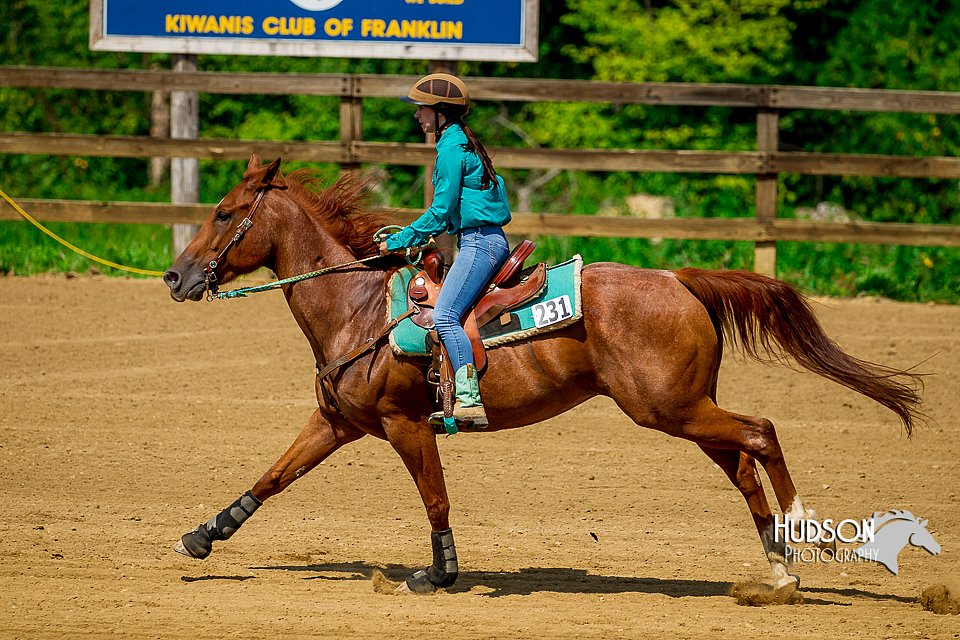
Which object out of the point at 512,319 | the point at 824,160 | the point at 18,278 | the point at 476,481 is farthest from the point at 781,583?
the point at 18,278

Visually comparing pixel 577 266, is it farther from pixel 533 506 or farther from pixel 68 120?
pixel 68 120

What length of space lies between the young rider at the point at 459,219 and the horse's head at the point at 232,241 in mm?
762

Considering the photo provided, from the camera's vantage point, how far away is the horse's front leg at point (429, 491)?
617 cm

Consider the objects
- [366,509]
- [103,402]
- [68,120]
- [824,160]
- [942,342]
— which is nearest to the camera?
[366,509]

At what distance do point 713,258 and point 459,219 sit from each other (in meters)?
8.72

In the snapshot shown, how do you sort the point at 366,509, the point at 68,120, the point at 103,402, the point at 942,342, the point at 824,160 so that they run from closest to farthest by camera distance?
1. the point at 366,509
2. the point at 103,402
3. the point at 942,342
4. the point at 824,160
5. the point at 68,120

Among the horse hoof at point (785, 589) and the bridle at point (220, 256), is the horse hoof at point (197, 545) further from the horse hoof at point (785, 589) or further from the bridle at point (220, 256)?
the horse hoof at point (785, 589)

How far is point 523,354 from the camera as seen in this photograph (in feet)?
20.1

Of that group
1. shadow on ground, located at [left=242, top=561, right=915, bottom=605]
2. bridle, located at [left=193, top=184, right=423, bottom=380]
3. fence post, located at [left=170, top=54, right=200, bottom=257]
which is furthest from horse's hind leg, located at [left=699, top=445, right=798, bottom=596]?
fence post, located at [left=170, top=54, right=200, bottom=257]

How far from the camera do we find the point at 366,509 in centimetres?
774

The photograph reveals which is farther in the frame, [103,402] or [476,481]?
[103,402]

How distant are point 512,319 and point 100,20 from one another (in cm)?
936

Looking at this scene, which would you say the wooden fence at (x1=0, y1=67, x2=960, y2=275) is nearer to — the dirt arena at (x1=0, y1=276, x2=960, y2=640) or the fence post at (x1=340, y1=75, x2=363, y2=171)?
the fence post at (x1=340, y1=75, x2=363, y2=171)

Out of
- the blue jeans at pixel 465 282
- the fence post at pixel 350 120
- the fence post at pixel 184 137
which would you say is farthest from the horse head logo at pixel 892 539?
the fence post at pixel 184 137
